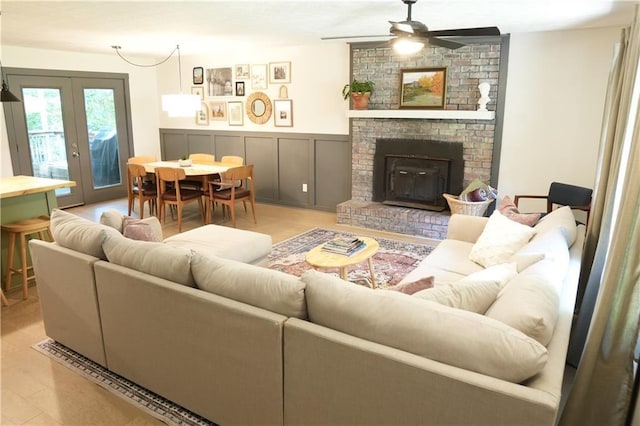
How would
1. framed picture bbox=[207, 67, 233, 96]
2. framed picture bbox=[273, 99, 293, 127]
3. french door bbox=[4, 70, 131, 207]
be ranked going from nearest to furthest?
french door bbox=[4, 70, 131, 207]
framed picture bbox=[273, 99, 293, 127]
framed picture bbox=[207, 67, 233, 96]

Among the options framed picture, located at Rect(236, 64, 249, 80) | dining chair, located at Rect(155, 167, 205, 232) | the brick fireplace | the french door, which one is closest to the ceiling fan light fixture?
the brick fireplace

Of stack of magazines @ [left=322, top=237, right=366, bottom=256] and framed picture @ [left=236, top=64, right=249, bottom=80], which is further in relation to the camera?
framed picture @ [left=236, top=64, right=249, bottom=80]

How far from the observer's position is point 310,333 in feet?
5.99

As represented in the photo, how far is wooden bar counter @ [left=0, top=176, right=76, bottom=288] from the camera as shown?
3.77m

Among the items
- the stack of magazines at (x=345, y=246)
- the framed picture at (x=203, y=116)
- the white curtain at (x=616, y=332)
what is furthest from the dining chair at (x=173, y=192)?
the white curtain at (x=616, y=332)

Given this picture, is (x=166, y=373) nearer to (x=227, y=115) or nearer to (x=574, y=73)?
(x=574, y=73)

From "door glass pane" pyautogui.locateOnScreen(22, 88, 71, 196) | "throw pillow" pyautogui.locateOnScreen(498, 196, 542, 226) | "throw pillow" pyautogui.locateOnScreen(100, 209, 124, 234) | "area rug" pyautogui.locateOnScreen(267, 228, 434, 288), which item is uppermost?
"door glass pane" pyautogui.locateOnScreen(22, 88, 71, 196)

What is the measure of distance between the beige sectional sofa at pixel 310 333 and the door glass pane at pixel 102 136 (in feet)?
15.7

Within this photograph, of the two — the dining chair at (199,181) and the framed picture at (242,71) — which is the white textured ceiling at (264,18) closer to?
the framed picture at (242,71)

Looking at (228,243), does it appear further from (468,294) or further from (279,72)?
(279,72)

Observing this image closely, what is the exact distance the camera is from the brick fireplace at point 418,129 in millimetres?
5184

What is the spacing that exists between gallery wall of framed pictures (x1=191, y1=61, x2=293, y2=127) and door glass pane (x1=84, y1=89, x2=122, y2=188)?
138 centimetres

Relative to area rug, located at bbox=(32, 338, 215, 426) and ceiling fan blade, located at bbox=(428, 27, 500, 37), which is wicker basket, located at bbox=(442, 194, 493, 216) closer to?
ceiling fan blade, located at bbox=(428, 27, 500, 37)

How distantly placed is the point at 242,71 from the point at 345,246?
14.7 feet
